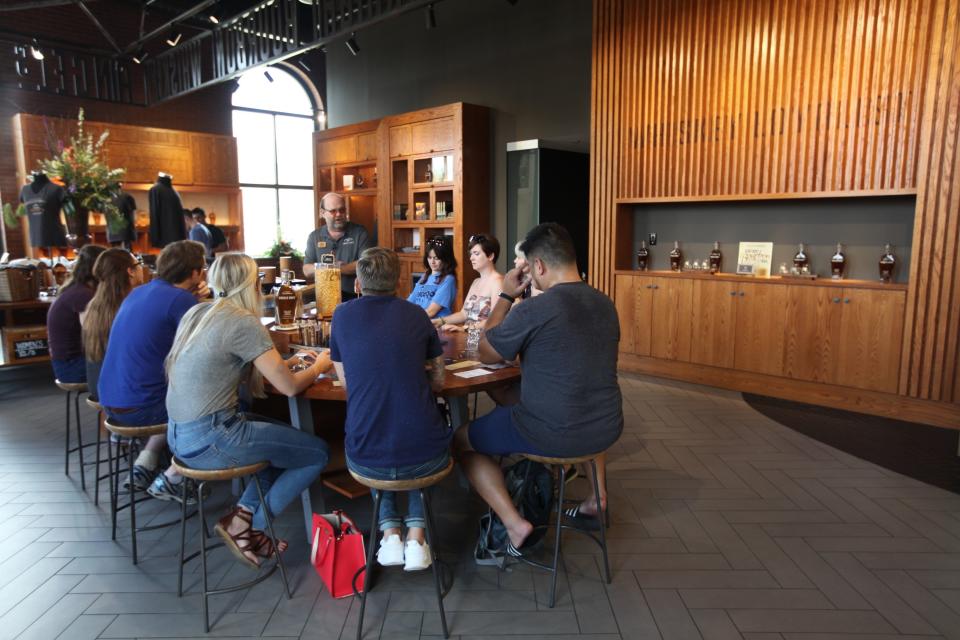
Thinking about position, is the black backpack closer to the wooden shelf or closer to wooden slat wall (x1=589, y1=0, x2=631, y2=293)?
the wooden shelf

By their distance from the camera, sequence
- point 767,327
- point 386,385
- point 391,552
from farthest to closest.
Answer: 1. point 767,327
2. point 391,552
3. point 386,385

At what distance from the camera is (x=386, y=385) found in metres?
2.32

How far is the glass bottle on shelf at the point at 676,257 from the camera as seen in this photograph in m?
6.23

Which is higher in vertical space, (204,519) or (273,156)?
(273,156)

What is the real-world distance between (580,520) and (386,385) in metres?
1.44

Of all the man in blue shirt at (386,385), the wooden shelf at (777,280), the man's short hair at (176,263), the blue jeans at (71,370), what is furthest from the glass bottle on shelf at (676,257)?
the blue jeans at (71,370)

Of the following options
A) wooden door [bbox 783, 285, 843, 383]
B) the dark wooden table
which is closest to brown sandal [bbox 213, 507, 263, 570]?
the dark wooden table

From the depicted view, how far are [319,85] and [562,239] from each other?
1226 cm

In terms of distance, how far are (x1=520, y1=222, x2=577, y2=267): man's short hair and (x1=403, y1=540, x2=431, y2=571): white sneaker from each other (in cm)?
126

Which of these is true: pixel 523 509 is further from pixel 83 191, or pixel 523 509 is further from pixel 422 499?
pixel 83 191

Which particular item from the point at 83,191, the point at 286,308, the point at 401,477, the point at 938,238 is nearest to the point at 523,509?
the point at 401,477

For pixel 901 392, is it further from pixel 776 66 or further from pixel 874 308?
pixel 776 66

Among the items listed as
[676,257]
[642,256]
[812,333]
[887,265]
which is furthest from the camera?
[642,256]

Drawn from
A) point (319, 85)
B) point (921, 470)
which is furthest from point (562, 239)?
point (319, 85)
